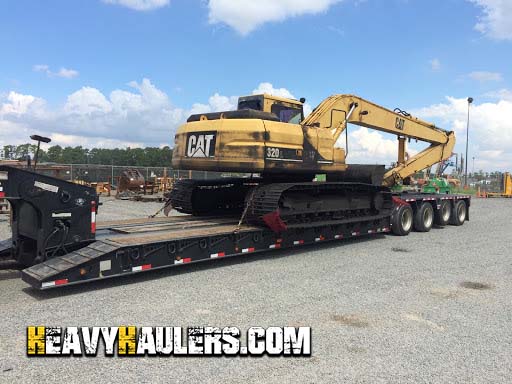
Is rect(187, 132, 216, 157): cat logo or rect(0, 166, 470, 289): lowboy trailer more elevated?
rect(187, 132, 216, 157): cat logo

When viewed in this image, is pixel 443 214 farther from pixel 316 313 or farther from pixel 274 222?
pixel 316 313

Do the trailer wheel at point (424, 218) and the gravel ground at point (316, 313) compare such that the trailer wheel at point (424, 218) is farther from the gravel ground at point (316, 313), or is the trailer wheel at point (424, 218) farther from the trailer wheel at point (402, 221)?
the gravel ground at point (316, 313)

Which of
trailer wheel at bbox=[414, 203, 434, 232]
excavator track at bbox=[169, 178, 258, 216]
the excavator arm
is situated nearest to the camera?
excavator track at bbox=[169, 178, 258, 216]

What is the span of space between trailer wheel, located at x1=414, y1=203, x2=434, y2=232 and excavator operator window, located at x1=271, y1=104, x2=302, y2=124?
5252 mm

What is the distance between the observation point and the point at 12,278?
6.95 meters

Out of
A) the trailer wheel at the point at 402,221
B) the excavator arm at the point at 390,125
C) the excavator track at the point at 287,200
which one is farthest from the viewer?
the trailer wheel at the point at 402,221

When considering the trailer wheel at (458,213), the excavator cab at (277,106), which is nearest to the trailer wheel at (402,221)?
the trailer wheel at (458,213)

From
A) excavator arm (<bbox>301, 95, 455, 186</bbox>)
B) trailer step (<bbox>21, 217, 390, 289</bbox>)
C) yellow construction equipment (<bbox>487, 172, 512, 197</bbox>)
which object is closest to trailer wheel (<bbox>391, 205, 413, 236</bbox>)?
excavator arm (<bbox>301, 95, 455, 186</bbox>)

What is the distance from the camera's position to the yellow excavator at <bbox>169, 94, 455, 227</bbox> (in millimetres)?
8500

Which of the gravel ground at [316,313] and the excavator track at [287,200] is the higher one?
the excavator track at [287,200]

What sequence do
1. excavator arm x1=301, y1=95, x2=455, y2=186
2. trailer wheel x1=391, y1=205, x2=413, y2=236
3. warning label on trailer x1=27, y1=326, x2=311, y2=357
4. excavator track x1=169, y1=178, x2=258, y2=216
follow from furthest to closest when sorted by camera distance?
trailer wheel x1=391, y1=205, x2=413, y2=236
excavator arm x1=301, y1=95, x2=455, y2=186
excavator track x1=169, y1=178, x2=258, y2=216
warning label on trailer x1=27, y1=326, x2=311, y2=357

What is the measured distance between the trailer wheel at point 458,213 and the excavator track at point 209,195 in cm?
786

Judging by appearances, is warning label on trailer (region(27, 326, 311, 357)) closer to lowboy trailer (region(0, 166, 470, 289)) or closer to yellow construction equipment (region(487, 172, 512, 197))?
lowboy trailer (region(0, 166, 470, 289))

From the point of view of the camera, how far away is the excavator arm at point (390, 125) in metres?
10.8
